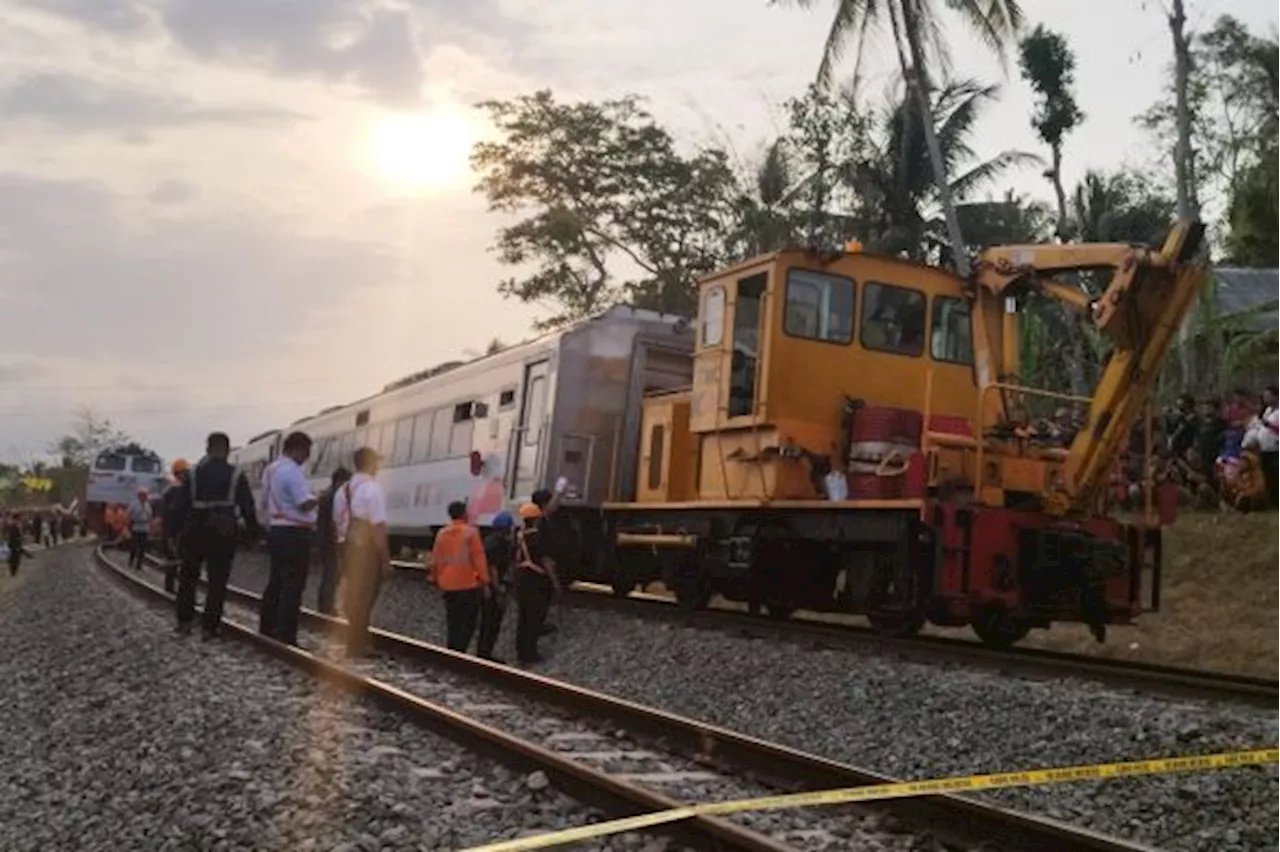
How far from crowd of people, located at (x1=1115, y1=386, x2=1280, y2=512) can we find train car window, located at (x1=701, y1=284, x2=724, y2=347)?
451 centimetres

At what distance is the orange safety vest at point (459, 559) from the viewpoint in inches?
465

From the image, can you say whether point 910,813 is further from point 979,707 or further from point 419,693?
point 419,693

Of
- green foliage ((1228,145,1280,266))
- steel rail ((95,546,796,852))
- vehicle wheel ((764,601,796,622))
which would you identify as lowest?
steel rail ((95,546,796,852))

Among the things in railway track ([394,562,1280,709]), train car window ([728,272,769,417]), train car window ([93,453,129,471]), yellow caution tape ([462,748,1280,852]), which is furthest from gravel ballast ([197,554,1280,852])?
train car window ([93,453,129,471])

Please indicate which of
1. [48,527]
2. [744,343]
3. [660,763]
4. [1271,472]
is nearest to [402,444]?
[744,343]

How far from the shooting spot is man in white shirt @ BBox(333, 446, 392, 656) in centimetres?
1161

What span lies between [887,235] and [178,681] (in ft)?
79.0

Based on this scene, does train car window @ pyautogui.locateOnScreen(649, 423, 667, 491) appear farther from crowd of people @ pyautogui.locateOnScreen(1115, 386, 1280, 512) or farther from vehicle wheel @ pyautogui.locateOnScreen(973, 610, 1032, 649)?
crowd of people @ pyautogui.locateOnScreen(1115, 386, 1280, 512)

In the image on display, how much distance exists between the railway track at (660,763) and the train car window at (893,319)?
15.4 feet

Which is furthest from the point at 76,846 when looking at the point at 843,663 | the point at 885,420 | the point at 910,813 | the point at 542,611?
the point at 885,420

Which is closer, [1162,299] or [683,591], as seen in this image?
[1162,299]

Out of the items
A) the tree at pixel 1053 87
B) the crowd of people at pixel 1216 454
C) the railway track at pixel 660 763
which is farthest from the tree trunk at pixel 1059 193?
the railway track at pixel 660 763

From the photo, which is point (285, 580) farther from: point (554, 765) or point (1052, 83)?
point (1052, 83)

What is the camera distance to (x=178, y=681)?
30.9 feet
